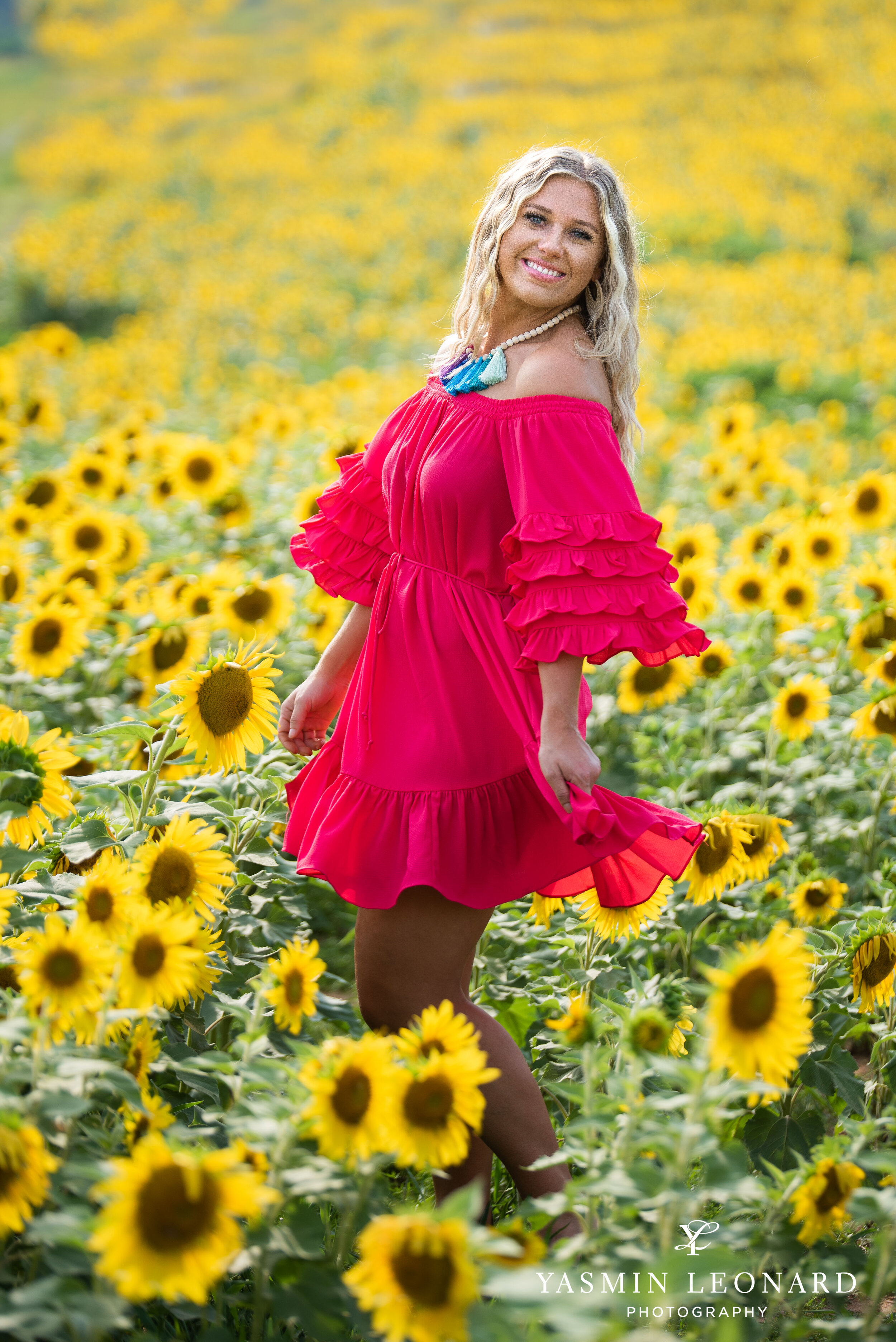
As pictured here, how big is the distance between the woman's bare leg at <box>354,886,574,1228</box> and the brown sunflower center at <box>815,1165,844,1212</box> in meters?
0.43

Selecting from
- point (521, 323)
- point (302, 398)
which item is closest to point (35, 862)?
point (521, 323)

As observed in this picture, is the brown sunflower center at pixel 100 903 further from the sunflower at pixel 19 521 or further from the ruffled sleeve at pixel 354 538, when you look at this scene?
the sunflower at pixel 19 521

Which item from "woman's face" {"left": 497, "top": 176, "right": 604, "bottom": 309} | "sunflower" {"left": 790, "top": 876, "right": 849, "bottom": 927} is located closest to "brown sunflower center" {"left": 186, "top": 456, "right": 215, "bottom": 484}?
"woman's face" {"left": 497, "top": 176, "right": 604, "bottom": 309}

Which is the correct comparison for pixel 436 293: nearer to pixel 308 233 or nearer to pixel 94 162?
pixel 308 233

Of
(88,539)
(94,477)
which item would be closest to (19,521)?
(88,539)

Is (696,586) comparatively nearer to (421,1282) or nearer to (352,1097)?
(352,1097)

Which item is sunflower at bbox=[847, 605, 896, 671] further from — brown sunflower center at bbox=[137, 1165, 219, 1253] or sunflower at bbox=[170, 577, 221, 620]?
brown sunflower center at bbox=[137, 1165, 219, 1253]

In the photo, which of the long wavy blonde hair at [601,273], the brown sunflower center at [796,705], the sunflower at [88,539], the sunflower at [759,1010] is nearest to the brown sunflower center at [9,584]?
the sunflower at [88,539]

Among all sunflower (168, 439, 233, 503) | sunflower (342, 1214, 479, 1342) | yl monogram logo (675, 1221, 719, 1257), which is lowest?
yl monogram logo (675, 1221, 719, 1257)

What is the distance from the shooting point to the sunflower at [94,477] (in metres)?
4.32

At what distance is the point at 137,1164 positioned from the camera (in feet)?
3.89

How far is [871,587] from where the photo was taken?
330cm

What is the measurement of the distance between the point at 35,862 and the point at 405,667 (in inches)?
25.2

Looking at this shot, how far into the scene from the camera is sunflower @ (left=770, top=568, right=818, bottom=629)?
349 centimetres
